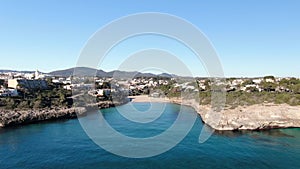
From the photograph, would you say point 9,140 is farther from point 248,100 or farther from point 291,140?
point 248,100

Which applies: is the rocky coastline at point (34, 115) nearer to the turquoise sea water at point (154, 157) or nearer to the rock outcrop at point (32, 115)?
the rock outcrop at point (32, 115)

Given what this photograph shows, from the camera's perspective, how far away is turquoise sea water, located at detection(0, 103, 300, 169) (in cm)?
1163

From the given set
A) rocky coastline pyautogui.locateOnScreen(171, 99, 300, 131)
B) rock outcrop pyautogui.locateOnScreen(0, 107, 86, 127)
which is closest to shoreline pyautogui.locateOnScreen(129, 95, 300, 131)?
rocky coastline pyautogui.locateOnScreen(171, 99, 300, 131)

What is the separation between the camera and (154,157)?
1252 centimetres

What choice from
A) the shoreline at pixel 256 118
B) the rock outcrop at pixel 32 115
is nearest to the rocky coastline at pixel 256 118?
the shoreline at pixel 256 118

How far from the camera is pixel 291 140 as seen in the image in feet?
53.3

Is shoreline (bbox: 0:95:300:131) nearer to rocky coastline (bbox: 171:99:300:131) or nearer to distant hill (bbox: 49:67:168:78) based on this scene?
rocky coastline (bbox: 171:99:300:131)

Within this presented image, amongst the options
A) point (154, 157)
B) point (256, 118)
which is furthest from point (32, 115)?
point (256, 118)

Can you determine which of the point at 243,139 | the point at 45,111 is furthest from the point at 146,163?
the point at 45,111

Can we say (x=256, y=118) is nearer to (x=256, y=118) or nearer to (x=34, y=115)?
(x=256, y=118)

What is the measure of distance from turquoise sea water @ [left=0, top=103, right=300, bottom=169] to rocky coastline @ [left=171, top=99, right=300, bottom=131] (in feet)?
3.29

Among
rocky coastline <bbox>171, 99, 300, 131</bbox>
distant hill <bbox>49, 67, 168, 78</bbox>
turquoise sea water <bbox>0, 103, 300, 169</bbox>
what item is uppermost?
distant hill <bbox>49, 67, 168, 78</bbox>

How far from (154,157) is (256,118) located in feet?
36.4

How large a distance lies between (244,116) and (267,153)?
685 centimetres
